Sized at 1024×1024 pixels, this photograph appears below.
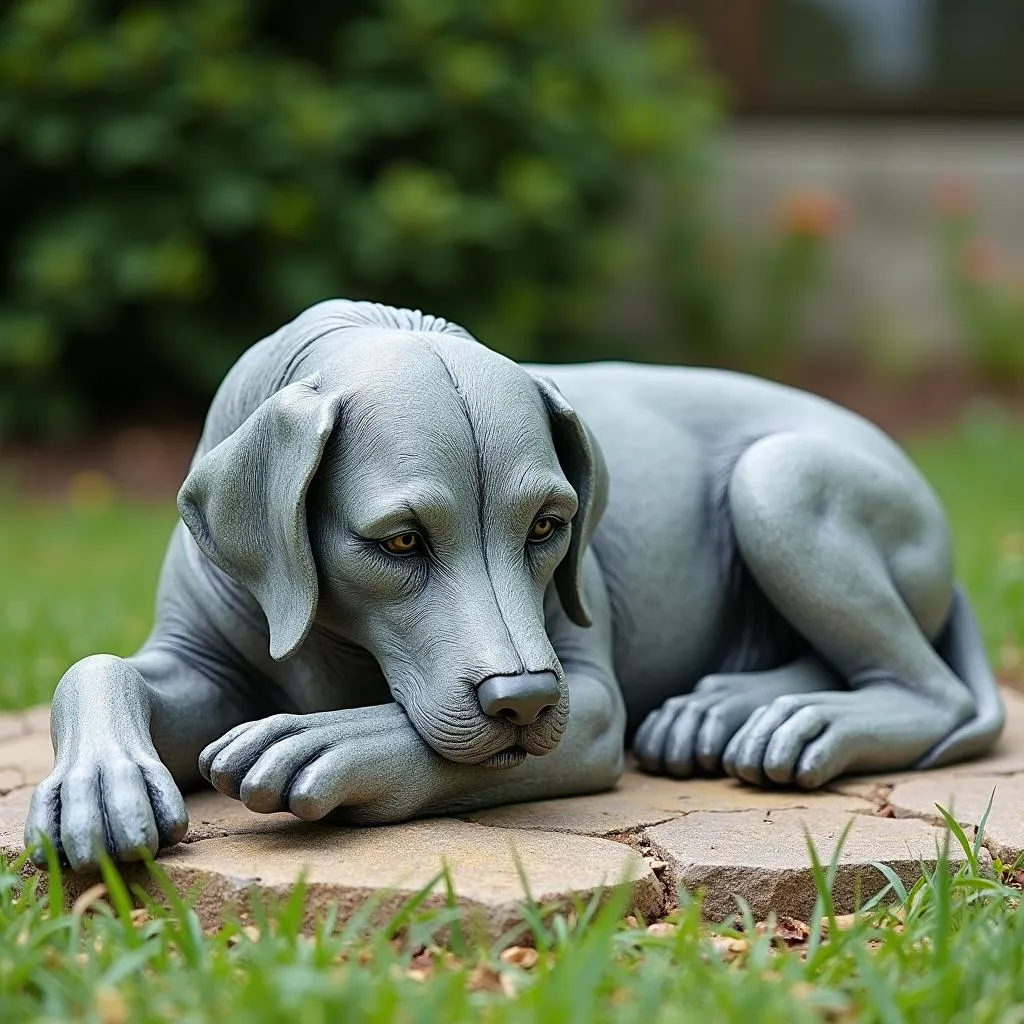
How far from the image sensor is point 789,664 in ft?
12.6

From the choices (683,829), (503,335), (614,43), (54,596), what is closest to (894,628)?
(683,829)

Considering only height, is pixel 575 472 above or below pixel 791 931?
above

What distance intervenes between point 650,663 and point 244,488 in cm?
123

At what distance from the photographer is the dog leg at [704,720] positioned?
352 cm

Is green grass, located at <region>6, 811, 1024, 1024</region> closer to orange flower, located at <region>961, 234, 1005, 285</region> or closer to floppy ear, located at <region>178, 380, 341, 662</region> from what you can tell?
floppy ear, located at <region>178, 380, 341, 662</region>

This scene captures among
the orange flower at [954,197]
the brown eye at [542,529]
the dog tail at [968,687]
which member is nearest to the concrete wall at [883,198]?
Answer: the orange flower at [954,197]

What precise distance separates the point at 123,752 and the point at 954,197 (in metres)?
9.27

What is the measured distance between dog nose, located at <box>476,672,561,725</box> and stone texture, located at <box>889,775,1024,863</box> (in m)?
0.92

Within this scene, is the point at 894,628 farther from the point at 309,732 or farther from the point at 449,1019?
the point at 449,1019

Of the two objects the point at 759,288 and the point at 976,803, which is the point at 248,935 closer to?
the point at 976,803

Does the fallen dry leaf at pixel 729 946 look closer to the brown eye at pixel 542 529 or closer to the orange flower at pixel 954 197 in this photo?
the brown eye at pixel 542 529

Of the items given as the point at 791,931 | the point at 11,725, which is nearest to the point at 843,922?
the point at 791,931

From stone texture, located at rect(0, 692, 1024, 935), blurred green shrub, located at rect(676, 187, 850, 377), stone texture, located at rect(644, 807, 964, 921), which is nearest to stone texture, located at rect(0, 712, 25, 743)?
stone texture, located at rect(0, 692, 1024, 935)

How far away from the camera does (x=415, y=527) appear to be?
2.88 m
